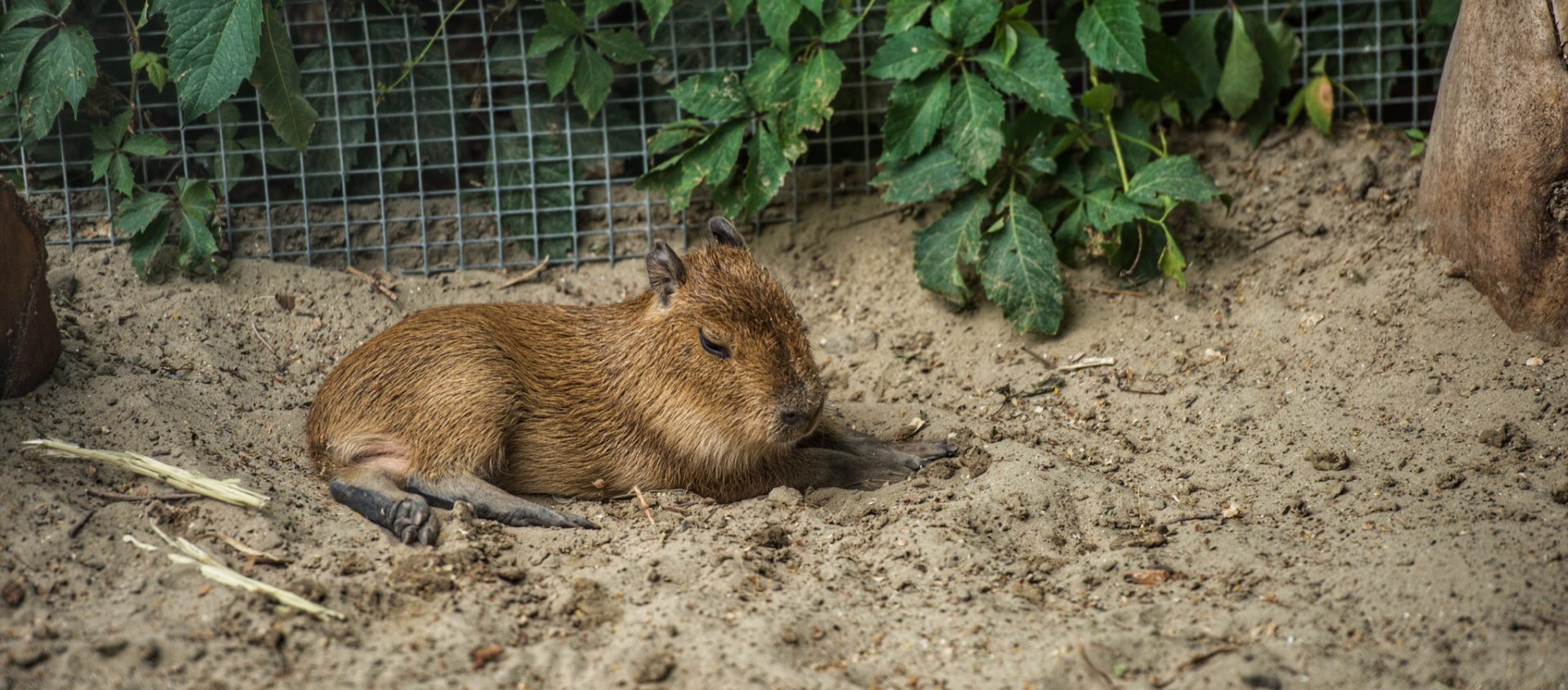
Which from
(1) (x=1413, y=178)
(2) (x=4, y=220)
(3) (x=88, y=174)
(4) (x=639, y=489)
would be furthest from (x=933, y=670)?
(3) (x=88, y=174)

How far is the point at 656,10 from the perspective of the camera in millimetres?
5320

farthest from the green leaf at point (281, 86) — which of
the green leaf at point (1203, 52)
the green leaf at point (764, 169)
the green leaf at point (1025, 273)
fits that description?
the green leaf at point (1203, 52)

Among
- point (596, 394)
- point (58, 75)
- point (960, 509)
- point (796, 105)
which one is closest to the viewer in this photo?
point (960, 509)

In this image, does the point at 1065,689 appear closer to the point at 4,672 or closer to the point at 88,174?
the point at 4,672

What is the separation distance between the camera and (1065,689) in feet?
9.89

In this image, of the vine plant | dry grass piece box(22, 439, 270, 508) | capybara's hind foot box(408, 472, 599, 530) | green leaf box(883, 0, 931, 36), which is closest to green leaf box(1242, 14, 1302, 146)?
the vine plant

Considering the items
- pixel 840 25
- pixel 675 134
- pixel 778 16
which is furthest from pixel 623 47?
pixel 840 25

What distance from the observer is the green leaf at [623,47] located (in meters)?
5.57

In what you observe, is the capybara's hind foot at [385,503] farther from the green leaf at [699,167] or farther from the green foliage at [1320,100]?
the green foliage at [1320,100]

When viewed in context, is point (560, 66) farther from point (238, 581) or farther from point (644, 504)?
point (238, 581)

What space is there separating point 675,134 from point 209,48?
1.97 meters

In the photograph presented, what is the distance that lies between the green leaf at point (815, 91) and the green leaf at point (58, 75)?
296 cm

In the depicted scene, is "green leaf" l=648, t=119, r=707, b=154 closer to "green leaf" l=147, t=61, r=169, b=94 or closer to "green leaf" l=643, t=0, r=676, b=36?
"green leaf" l=643, t=0, r=676, b=36

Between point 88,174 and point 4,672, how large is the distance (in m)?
3.44
